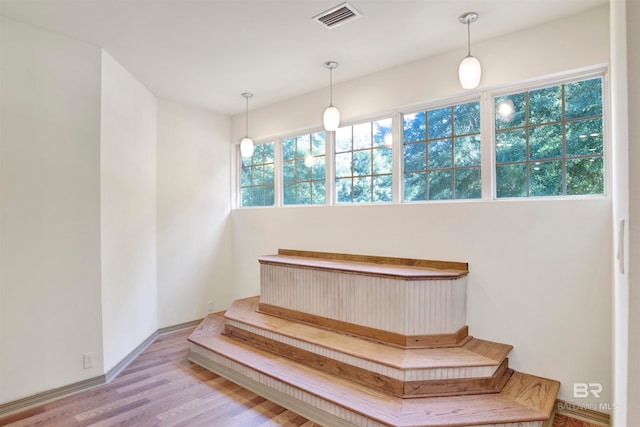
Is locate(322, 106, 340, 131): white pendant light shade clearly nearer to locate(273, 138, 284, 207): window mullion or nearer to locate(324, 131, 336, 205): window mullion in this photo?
locate(324, 131, 336, 205): window mullion

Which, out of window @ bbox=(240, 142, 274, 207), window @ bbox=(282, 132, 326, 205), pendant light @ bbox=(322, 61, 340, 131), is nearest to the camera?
pendant light @ bbox=(322, 61, 340, 131)

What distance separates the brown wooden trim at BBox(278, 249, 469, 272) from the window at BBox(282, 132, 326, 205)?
66 cm

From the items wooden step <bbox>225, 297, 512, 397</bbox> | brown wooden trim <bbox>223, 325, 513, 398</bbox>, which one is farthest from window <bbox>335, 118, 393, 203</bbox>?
brown wooden trim <bbox>223, 325, 513, 398</bbox>

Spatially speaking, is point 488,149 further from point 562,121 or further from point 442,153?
point 562,121

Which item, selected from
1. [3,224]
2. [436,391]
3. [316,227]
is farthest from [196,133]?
[436,391]

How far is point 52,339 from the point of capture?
9.16 ft

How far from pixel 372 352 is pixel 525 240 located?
5.01ft

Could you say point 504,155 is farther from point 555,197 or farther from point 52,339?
point 52,339

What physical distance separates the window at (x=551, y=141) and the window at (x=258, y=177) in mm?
2943

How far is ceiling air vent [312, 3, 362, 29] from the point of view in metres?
2.50

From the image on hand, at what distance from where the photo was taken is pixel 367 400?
8.01 ft

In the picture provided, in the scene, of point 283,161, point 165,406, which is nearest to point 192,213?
point 283,161

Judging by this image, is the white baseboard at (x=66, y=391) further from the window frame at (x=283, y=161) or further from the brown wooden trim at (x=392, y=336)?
the window frame at (x=283, y=161)

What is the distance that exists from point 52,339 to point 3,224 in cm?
99
